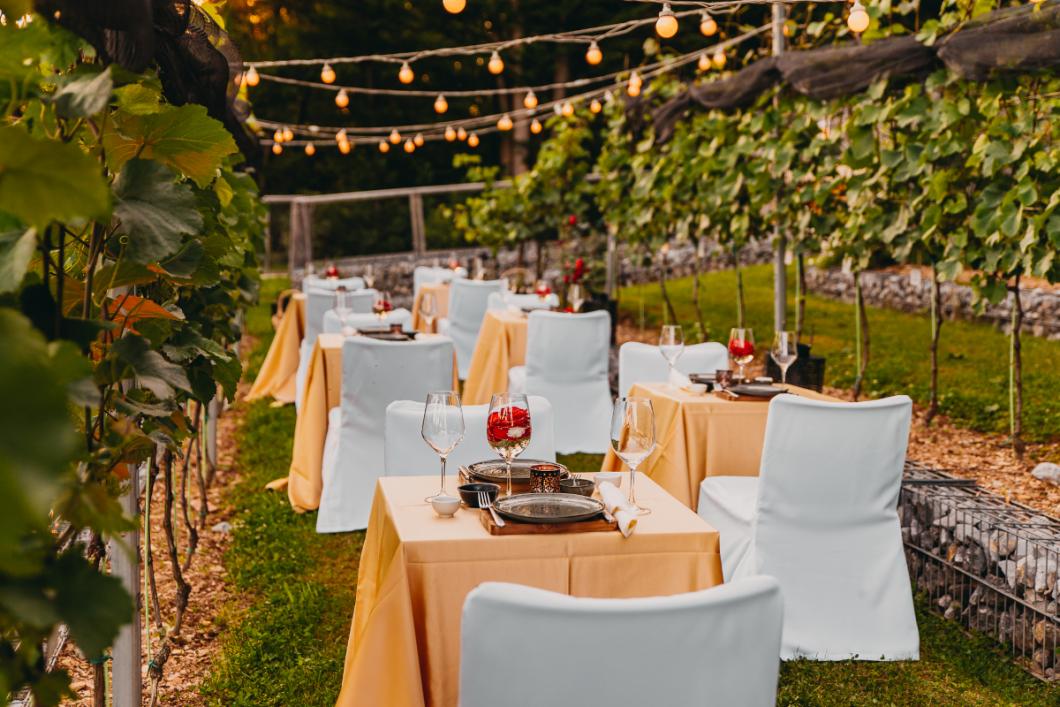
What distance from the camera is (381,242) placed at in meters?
14.5

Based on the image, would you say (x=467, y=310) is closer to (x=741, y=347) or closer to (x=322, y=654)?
(x=741, y=347)

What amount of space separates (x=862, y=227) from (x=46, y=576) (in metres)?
5.42

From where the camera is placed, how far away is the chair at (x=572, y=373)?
18.6 feet

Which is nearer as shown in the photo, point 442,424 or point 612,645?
point 612,645

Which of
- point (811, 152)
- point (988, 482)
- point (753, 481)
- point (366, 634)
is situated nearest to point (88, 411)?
point (366, 634)

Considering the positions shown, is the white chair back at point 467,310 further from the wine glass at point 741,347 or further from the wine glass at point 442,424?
the wine glass at point 442,424

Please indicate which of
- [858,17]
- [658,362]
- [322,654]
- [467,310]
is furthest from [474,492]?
[467,310]

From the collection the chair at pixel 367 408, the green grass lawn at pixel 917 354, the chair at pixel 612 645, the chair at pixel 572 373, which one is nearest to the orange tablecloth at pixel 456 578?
the chair at pixel 612 645

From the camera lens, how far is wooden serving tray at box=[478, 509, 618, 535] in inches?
82.1

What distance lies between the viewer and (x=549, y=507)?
7.43 ft

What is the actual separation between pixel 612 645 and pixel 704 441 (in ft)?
7.64

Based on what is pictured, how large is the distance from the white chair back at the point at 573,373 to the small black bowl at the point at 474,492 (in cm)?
332

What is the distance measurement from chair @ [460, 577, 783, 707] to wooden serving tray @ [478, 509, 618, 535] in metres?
0.65

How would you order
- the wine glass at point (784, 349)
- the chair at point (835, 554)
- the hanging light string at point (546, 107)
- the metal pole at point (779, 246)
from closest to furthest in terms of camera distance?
1. the chair at point (835, 554)
2. the wine glass at point (784, 349)
3. the metal pole at point (779, 246)
4. the hanging light string at point (546, 107)
